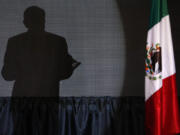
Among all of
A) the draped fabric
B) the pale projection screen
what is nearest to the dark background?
the pale projection screen

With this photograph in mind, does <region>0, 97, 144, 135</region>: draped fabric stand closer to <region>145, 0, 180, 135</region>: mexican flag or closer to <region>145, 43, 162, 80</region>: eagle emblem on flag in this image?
<region>145, 0, 180, 135</region>: mexican flag

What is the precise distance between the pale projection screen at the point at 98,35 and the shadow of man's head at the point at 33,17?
0.04m

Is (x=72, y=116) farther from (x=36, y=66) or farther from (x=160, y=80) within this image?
(x=160, y=80)

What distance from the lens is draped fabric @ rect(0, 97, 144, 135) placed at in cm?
222

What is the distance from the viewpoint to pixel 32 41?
2.36 metres

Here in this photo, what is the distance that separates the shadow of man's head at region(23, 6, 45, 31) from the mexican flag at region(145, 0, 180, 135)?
122 centimetres

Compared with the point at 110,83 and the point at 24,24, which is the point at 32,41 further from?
the point at 110,83

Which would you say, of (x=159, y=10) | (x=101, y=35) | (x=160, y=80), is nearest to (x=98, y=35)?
(x=101, y=35)

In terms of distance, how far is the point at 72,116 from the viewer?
2260 millimetres

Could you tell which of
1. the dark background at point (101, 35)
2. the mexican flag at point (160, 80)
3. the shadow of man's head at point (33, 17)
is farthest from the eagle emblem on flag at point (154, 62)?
the shadow of man's head at point (33, 17)

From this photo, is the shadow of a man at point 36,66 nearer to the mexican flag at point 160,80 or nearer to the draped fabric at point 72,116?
the draped fabric at point 72,116

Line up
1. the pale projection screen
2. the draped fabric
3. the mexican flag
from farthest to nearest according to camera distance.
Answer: the pale projection screen, the draped fabric, the mexican flag

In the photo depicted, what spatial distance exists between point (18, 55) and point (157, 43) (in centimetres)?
149

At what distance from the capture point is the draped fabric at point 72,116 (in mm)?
2225
